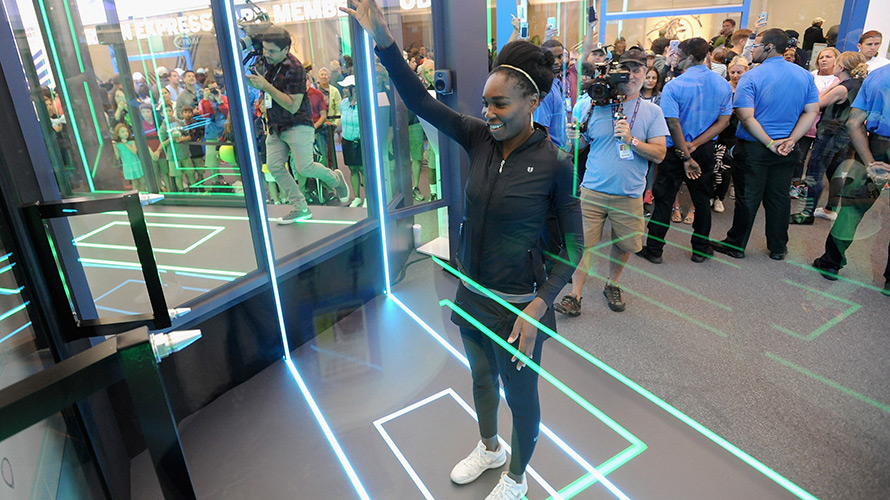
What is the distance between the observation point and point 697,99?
3852 mm

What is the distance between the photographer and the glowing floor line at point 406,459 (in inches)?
77.2

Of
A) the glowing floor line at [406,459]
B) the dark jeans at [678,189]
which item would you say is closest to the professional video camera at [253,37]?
the glowing floor line at [406,459]

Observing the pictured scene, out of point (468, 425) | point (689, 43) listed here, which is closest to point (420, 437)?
point (468, 425)

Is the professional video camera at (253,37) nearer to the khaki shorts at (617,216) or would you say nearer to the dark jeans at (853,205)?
the khaki shorts at (617,216)

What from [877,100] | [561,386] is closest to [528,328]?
[561,386]

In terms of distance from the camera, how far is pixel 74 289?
6.00ft

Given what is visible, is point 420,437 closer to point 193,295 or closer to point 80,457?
point 80,457

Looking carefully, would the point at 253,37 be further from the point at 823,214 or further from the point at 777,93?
the point at 823,214

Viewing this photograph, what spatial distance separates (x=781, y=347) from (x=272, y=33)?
11.6 ft

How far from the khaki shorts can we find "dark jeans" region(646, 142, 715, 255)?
113 cm

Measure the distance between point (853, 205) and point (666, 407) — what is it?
2.54 metres

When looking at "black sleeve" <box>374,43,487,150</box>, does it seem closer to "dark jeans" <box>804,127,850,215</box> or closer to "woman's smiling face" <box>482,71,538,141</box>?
"woman's smiling face" <box>482,71,538,141</box>

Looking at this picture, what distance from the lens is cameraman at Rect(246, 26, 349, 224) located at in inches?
120

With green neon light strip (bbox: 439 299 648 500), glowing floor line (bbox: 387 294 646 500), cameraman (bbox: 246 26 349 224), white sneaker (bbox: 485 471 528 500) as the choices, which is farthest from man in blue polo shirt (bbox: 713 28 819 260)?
white sneaker (bbox: 485 471 528 500)
